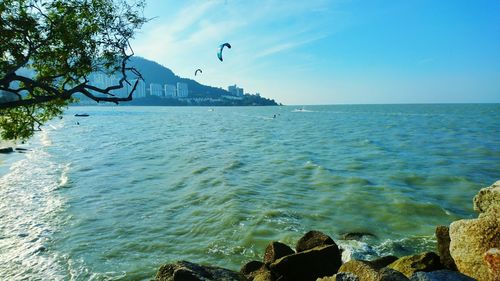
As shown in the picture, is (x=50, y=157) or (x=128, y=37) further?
(x=50, y=157)

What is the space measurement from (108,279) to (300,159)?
1087 inches

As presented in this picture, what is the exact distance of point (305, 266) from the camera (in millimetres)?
10406

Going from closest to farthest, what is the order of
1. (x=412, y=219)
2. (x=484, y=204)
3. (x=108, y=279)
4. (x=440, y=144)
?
(x=484, y=204)
(x=108, y=279)
(x=412, y=219)
(x=440, y=144)

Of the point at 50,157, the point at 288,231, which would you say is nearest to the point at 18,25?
the point at 288,231

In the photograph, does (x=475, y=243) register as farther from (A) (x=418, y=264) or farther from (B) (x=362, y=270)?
(B) (x=362, y=270)

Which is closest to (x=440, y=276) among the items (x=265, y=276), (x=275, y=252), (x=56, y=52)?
(x=265, y=276)

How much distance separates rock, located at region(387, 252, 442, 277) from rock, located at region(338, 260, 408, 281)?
7.07 feet

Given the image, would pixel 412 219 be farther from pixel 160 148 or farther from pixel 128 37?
pixel 160 148

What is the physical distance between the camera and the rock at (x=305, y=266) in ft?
33.9

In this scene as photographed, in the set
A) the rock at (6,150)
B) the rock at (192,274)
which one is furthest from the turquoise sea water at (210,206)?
the rock at (6,150)

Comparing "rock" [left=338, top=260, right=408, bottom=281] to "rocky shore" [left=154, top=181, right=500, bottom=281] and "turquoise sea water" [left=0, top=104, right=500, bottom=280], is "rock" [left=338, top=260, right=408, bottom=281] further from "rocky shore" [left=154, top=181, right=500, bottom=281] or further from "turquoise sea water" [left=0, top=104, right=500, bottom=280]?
"turquoise sea water" [left=0, top=104, right=500, bottom=280]

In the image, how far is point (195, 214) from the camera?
65.7 feet

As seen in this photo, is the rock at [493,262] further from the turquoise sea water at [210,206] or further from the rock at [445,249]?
the turquoise sea water at [210,206]

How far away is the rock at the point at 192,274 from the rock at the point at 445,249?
562 centimetres
